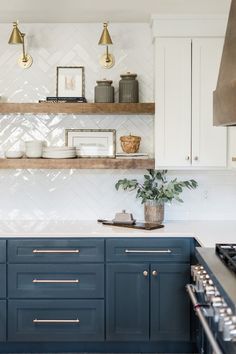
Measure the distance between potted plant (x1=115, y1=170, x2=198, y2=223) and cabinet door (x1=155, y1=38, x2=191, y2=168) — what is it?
19 centimetres

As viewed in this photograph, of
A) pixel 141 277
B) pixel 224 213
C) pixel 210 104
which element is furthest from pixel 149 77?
pixel 141 277

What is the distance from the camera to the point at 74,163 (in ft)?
12.9

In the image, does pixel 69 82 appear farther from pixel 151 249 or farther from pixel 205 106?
pixel 151 249

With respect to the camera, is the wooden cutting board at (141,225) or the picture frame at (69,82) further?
the picture frame at (69,82)

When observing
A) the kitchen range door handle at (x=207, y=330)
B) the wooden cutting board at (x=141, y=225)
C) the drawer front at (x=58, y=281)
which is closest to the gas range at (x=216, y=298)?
the kitchen range door handle at (x=207, y=330)

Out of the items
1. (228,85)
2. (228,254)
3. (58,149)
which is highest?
(228,85)

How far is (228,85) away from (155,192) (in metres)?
1.71

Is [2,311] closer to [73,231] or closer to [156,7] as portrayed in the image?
[73,231]

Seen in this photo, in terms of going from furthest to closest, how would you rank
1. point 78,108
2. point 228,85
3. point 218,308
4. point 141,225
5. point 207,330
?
1. point 78,108
2. point 141,225
3. point 228,85
4. point 207,330
5. point 218,308

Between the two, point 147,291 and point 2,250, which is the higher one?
point 2,250

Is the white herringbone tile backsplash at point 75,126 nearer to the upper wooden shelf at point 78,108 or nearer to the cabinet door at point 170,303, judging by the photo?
the upper wooden shelf at point 78,108

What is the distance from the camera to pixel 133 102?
398 cm

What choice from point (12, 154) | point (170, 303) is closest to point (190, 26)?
point (12, 154)

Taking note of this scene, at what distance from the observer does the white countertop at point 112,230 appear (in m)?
3.55
